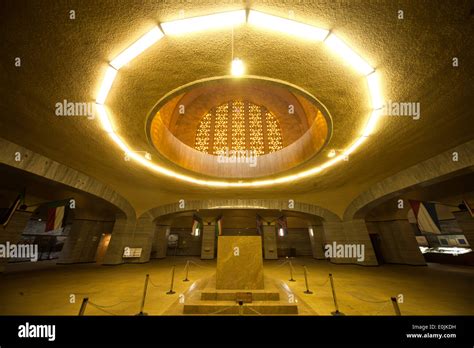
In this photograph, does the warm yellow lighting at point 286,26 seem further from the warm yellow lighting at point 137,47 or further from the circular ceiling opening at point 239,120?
the circular ceiling opening at point 239,120

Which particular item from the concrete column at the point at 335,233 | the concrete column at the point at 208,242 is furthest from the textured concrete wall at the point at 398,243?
the concrete column at the point at 208,242

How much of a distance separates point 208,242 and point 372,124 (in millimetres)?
17648

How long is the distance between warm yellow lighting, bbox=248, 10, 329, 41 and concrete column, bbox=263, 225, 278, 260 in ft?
59.4

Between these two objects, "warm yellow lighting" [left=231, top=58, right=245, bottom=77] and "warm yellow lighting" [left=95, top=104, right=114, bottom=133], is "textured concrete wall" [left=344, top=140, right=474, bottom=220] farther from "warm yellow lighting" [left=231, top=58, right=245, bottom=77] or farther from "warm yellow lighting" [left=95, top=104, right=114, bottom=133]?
"warm yellow lighting" [left=95, top=104, right=114, bottom=133]

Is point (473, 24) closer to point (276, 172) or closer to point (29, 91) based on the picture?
point (276, 172)

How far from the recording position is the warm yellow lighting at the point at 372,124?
6.18m

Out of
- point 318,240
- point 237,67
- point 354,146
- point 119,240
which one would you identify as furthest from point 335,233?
point 119,240

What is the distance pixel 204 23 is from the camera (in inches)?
146

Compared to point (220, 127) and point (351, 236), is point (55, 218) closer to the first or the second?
point (220, 127)

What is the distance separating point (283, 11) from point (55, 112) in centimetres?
704

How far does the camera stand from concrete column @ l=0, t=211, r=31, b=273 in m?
11.6

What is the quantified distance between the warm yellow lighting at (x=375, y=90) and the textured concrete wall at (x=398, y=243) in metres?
15.0
